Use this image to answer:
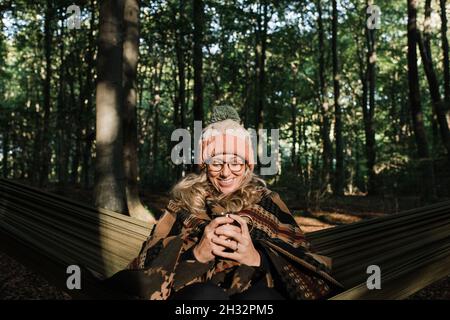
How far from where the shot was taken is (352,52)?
58.2 ft

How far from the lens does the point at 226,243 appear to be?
126 centimetres

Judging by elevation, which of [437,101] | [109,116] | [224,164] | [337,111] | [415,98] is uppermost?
[337,111]

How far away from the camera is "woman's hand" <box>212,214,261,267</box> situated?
1.25 meters

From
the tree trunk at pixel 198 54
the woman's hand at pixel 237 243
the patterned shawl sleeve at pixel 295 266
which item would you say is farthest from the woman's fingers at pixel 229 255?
the tree trunk at pixel 198 54

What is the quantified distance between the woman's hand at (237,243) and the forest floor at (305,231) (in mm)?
2581

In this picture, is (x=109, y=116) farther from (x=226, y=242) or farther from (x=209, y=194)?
(x=226, y=242)

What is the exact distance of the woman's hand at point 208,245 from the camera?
126cm

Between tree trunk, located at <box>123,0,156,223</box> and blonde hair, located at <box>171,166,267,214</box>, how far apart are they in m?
3.64

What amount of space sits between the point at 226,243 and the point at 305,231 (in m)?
4.64

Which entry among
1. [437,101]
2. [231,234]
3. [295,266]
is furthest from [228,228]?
[437,101]

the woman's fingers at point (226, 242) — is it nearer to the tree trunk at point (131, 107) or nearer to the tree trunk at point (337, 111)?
the tree trunk at point (131, 107)

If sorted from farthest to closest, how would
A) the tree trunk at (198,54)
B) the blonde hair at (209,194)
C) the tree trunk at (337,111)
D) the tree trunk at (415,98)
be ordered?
the tree trunk at (337,111)
the tree trunk at (198,54)
the tree trunk at (415,98)
the blonde hair at (209,194)
